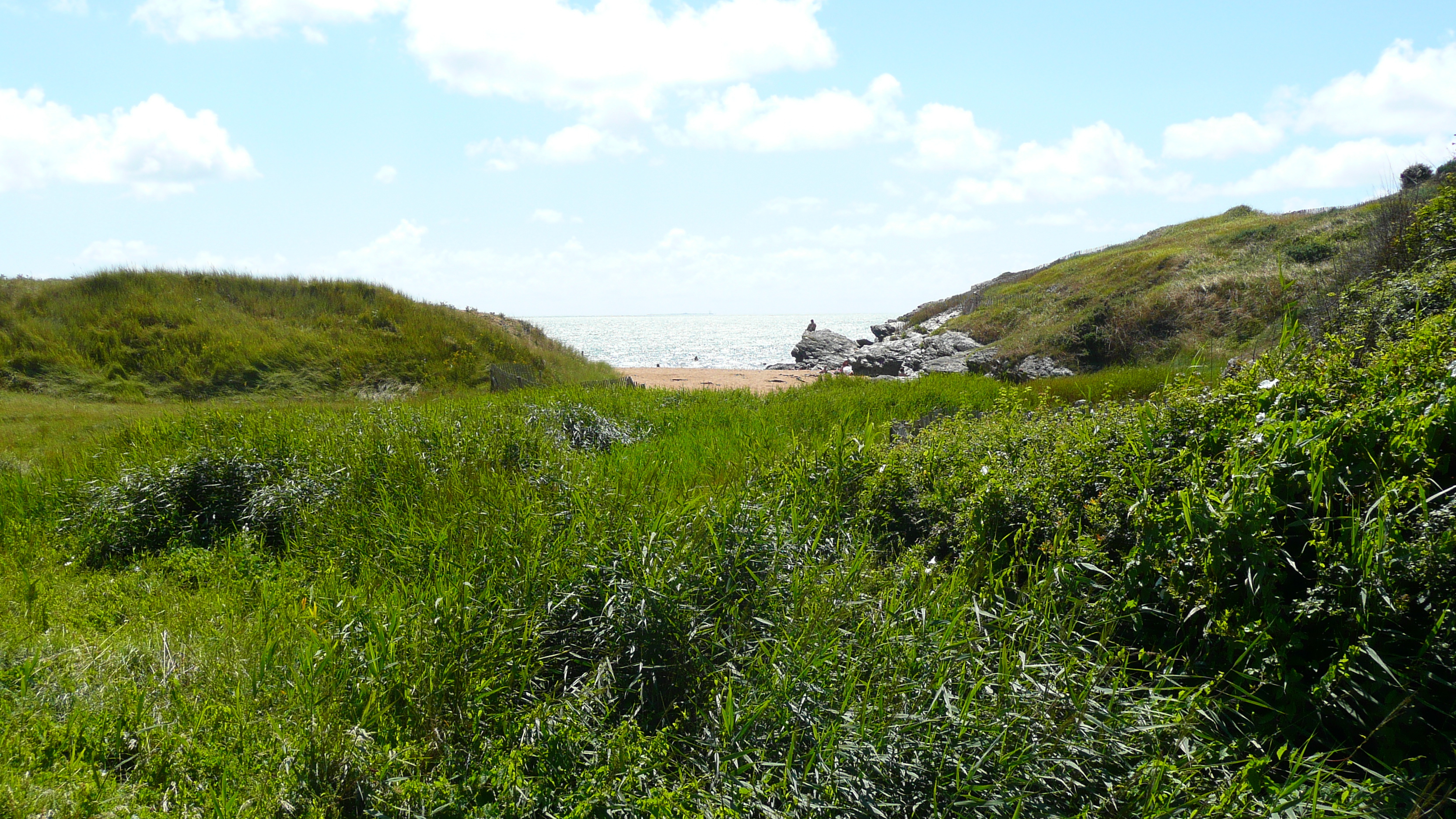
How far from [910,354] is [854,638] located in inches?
1154

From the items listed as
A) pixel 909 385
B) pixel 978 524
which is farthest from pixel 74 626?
pixel 909 385

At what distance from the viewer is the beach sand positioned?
20781mm

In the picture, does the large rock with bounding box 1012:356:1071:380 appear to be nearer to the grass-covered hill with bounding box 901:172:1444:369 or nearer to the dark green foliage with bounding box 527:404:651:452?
the grass-covered hill with bounding box 901:172:1444:369

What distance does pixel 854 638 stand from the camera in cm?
330

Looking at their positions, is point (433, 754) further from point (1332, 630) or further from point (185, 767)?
point (1332, 630)

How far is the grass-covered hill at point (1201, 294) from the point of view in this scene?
15914 mm

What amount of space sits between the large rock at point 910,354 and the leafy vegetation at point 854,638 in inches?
876

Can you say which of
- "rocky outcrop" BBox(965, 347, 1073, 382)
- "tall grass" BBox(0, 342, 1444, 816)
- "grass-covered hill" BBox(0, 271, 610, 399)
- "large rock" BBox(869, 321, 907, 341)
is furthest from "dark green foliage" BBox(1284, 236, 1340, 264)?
"large rock" BBox(869, 321, 907, 341)

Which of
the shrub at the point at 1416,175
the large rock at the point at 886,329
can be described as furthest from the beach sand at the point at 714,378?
the large rock at the point at 886,329

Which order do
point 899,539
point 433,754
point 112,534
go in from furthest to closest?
1. point 112,534
2. point 899,539
3. point 433,754

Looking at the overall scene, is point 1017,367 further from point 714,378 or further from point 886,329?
point 886,329

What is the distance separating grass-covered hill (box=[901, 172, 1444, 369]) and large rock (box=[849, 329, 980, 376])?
1.48 meters

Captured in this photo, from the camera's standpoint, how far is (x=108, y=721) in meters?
2.97

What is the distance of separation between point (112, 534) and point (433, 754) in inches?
198
